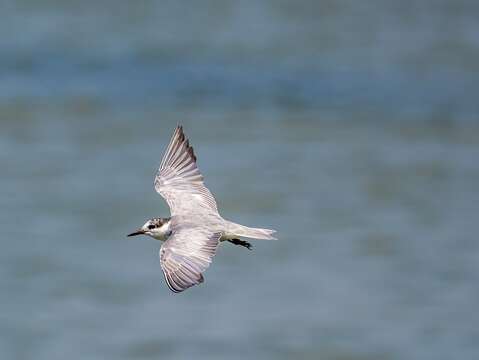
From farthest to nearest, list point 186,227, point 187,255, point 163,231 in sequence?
point 163,231, point 186,227, point 187,255

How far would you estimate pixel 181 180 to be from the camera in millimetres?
10242

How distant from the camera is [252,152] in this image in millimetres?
23844

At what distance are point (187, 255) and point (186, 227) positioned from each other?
24.6 inches

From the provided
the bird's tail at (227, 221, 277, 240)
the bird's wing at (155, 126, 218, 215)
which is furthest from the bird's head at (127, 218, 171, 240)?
the bird's tail at (227, 221, 277, 240)

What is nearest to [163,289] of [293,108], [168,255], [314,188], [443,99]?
[314,188]

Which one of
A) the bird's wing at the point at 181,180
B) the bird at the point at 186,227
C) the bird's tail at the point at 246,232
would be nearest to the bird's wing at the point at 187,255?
the bird at the point at 186,227

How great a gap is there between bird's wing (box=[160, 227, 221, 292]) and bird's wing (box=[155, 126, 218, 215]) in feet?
3.43

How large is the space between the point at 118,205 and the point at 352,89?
614cm

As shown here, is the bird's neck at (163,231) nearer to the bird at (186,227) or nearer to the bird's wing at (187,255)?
the bird at (186,227)

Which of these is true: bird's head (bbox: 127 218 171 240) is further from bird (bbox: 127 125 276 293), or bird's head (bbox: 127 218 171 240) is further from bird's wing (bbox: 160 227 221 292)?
bird's wing (bbox: 160 227 221 292)

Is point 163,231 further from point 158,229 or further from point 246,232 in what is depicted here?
point 246,232

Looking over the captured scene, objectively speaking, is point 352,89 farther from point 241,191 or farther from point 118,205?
point 118,205

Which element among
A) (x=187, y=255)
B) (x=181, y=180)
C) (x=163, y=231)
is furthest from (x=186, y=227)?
(x=181, y=180)

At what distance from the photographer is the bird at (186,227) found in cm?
831
